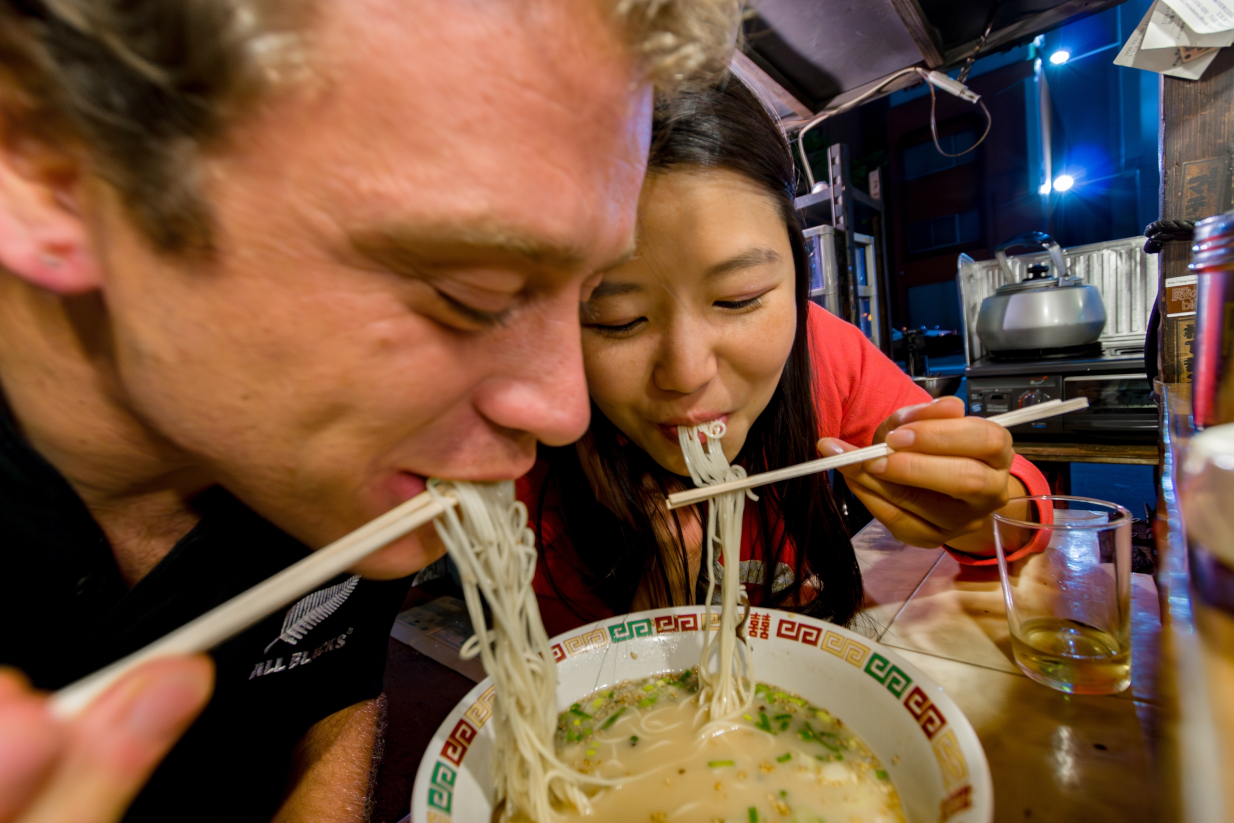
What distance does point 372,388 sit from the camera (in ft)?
2.68

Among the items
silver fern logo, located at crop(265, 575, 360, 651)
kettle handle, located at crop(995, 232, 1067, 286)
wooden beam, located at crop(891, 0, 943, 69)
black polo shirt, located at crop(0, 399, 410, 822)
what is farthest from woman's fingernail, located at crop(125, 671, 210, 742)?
kettle handle, located at crop(995, 232, 1067, 286)

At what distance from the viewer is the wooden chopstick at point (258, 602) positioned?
0.50m

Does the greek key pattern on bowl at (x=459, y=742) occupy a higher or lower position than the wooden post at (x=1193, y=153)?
lower

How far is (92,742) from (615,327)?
1.30 m

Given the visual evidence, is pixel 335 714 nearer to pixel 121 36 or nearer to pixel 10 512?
pixel 10 512

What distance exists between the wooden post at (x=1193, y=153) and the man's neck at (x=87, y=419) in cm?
351

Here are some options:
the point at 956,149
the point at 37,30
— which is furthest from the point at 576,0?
the point at 956,149

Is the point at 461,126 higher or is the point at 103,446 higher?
the point at 461,126

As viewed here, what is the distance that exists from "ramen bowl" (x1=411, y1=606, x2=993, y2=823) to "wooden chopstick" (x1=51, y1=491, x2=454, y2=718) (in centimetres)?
48

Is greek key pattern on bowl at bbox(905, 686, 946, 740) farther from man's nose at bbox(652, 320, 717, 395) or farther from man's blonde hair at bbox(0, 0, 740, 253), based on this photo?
man's blonde hair at bbox(0, 0, 740, 253)

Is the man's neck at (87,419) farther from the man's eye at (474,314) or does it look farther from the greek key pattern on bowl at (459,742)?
the greek key pattern on bowl at (459,742)

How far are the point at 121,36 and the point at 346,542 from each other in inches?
28.7

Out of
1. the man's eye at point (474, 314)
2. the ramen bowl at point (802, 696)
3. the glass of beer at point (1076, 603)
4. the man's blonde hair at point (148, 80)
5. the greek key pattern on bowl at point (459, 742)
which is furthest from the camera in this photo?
the glass of beer at point (1076, 603)

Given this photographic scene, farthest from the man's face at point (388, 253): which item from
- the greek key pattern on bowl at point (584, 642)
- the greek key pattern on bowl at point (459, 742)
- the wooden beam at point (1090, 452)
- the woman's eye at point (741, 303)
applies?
the wooden beam at point (1090, 452)
